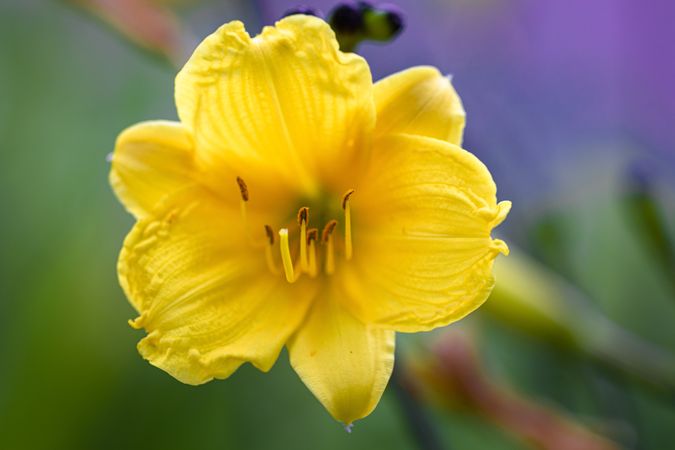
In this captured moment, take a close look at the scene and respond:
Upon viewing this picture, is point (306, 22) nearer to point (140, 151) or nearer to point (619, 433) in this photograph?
point (140, 151)

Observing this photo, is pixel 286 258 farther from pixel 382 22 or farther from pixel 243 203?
pixel 382 22

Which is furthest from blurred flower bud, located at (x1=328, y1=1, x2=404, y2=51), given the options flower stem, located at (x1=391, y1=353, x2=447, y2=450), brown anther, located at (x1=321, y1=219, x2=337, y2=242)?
flower stem, located at (x1=391, y1=353, x2=447, y2=450)

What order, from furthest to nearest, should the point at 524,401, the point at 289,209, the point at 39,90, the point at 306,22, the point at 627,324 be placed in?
the point at 39,90 → the point at 627,324 → the point at 524,401 → the point at 289,209 → the point at 306,22

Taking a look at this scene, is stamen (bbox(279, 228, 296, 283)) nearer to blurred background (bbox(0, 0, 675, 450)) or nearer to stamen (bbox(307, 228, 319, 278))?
stamen (bbox(307, 228, 319, 278))

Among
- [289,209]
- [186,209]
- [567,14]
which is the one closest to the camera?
[186,209]

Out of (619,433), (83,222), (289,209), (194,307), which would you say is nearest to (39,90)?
(83,222)

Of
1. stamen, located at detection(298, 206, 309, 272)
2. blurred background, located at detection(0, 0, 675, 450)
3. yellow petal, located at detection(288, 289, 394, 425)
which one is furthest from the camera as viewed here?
blurred background, located at detection(0, 0, 675, 450)

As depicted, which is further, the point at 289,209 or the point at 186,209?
the point at 289,209
